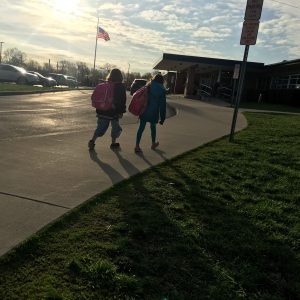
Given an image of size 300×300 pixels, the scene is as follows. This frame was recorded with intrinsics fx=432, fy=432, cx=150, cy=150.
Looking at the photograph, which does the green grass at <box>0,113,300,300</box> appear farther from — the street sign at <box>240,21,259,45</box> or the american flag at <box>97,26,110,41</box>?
the american flag at <box>97,26,110,41</box>

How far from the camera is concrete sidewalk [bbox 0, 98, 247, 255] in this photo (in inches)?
164

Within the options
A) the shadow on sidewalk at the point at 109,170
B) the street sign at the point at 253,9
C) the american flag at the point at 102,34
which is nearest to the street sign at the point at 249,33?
the street sign at the point at 253,9

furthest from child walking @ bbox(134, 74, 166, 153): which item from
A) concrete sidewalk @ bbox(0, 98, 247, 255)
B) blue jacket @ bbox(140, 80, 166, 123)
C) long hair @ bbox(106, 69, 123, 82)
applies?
long hair @ bbox(106, 69, 123, 82)

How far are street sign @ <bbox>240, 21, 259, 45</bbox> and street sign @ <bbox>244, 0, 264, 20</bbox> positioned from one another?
106 mm

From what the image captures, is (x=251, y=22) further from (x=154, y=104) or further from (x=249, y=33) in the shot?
(x=154, y=104)

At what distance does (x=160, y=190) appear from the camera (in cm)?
551

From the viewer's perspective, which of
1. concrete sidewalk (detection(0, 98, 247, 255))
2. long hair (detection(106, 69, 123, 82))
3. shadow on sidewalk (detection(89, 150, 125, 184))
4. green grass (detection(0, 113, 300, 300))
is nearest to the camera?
green grass (detection(0, 113, 300, 300))

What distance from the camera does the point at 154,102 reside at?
27.2ft

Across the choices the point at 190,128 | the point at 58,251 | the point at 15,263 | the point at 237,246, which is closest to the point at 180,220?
the point at 237,246

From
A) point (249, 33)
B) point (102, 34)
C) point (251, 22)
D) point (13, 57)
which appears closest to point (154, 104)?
point (249, 33)

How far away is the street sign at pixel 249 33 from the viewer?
362 inches

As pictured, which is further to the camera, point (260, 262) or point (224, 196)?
point (224, 196)

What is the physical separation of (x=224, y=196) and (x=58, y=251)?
8.70 feet

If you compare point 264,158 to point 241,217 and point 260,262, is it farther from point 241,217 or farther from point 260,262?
point 260,262
